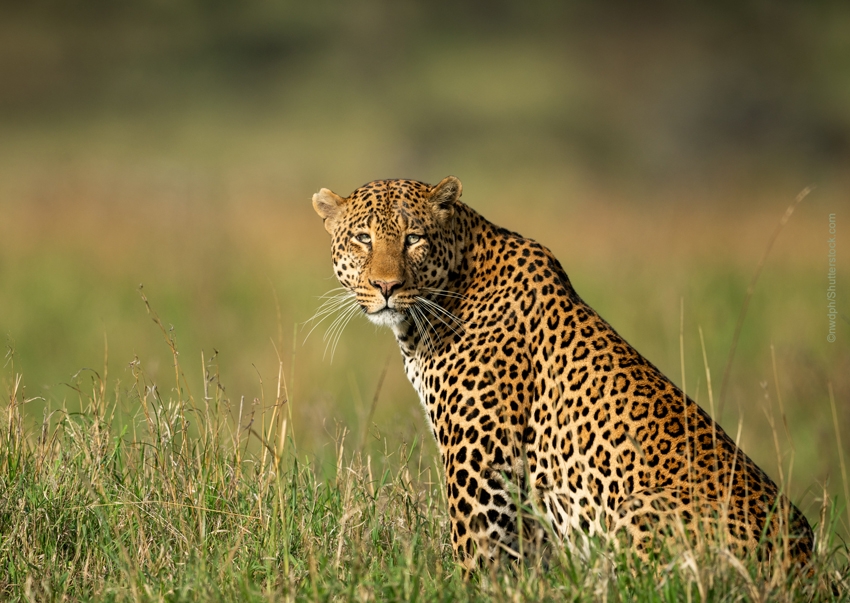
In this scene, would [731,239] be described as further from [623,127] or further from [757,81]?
[623,127]

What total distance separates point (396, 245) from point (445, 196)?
0.40 meters

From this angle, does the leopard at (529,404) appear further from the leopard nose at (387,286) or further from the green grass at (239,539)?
the green grass at (239,539)

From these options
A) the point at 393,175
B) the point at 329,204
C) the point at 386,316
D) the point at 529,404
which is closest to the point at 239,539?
the point at 386,316

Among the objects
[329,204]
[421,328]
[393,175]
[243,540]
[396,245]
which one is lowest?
[243,540]

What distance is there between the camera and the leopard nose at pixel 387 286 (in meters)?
6.16

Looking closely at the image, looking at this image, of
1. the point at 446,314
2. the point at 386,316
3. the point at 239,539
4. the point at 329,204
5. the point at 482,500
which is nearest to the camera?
the point at 239,539

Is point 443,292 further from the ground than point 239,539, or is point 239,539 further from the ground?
point 443,292

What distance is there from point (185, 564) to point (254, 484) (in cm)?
93

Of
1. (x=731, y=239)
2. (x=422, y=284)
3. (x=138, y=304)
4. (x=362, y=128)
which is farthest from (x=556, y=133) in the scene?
(x=422, y=284)

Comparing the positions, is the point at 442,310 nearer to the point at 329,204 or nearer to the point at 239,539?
the point at 329,204

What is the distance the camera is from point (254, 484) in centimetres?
633

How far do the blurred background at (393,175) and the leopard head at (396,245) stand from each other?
817mm

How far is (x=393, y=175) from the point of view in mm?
40969

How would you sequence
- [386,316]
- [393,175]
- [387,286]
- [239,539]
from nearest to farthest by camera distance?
1. [239,539]
2. [387,286]
3. [386,316]
4. [393,175]
